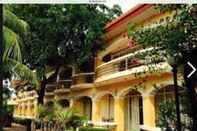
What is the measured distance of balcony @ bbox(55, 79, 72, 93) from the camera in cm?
2927

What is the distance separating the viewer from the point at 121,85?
67.2ft

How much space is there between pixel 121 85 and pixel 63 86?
10.3 metres

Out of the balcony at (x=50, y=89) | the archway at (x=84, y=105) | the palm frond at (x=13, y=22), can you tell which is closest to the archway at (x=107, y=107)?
the archway at (x=84, y=105)

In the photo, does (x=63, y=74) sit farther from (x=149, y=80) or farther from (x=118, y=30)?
(x=149, y=80)

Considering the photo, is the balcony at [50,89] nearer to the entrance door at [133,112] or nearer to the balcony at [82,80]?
the balcony at [82,80]

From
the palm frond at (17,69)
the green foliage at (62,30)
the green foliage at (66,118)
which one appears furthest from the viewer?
the green foliage at (62,30)

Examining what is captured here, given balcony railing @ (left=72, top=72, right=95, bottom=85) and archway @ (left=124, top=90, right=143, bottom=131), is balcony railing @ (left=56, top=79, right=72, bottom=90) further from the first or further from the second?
archway @ (left=124, top=90, right=143, bottom=131)

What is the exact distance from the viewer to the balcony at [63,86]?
96.0 ft

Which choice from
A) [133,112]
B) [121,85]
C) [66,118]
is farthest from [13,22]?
[133,112]

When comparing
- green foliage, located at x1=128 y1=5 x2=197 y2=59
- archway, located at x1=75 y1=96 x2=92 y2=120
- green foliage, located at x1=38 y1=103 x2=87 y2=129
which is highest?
green foliage, located at x1=128 y1=5 x2=197 y2=59

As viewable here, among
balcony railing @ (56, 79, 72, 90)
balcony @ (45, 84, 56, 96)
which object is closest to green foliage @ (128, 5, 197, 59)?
balcony railing @ (56, 79, 72, 90)

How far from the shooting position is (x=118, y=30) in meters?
21.0

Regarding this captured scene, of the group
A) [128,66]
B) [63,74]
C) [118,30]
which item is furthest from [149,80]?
[63,74]

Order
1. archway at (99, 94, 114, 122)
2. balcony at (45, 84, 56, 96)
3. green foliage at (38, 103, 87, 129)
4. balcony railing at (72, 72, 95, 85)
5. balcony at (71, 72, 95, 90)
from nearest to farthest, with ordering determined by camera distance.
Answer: green foliage at (38, 103, 87, 129) < archway at (99, 94, 114, 122) < balcony at (71, 72, 95, 90) < balcony railing at (72, 72, 95, 85) < balcony at (45, 84, 56, 96)
